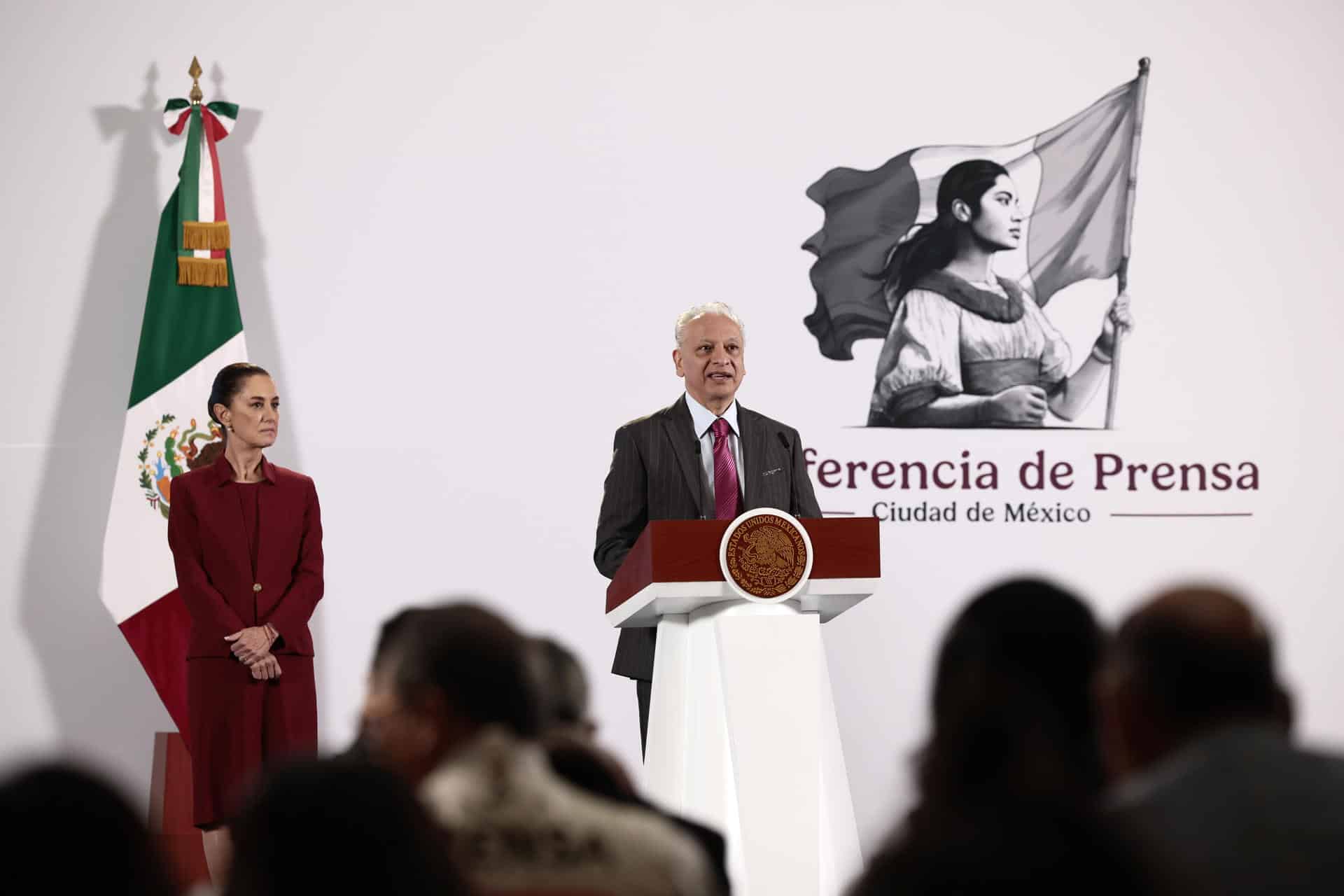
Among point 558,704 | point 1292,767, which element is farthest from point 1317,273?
point 1292,767

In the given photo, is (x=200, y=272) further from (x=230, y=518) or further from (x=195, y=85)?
(x=230, y=518)

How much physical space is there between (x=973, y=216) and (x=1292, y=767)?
5.67 metres

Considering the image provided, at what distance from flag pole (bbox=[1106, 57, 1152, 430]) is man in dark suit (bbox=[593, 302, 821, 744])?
2.66m

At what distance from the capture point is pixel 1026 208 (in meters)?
7.05

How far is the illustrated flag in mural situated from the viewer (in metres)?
6.93

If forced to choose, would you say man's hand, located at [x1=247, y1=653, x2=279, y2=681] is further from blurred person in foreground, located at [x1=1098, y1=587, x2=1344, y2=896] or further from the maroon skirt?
blurred person in foreground, located at [x1=1098, y1=587, x2=1344, y2=896]

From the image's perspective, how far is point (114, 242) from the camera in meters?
6.42

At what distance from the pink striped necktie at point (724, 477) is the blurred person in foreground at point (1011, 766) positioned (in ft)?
9.04

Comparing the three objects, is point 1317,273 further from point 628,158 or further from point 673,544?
point 673,544

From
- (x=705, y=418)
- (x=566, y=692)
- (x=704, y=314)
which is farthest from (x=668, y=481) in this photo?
(x=566, y=692)

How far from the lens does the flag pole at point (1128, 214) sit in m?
7.00

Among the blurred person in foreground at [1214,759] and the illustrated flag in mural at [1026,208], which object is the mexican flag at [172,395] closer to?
the illustrated flag in mural at [1026,208]

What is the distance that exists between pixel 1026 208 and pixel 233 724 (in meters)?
4.04

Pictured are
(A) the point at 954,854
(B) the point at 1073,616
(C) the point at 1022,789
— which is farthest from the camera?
(B) the point at 1073,616
